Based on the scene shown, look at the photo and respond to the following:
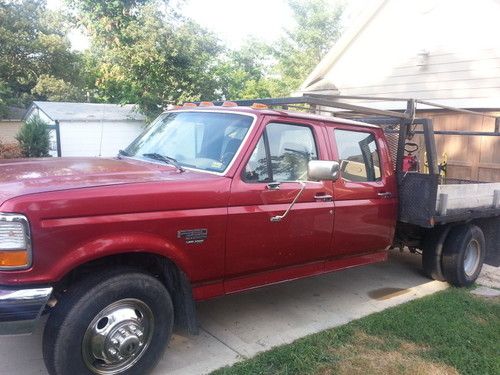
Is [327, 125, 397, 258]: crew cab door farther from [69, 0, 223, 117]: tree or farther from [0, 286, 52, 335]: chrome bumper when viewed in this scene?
[69, 0, 223, 117]: tree

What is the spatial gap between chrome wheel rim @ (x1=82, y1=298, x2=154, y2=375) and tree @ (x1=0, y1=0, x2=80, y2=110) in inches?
1034

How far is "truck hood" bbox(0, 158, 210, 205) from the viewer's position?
2.90m

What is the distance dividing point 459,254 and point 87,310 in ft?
14.5

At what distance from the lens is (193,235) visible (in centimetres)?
341

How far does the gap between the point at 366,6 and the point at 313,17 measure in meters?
22.6

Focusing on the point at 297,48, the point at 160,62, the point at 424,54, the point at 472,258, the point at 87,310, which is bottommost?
the point at 472,258

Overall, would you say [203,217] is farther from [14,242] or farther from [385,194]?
[385,194]

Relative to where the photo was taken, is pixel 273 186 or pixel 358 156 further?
pixel 358 156

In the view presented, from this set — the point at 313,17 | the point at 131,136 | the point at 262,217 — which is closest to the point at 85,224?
the point at 262,217

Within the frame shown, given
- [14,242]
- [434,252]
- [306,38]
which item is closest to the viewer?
[14,242]

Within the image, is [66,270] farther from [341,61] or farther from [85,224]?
[341,61]

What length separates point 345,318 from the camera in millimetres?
4660

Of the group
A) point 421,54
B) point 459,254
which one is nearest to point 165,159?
point 459,254

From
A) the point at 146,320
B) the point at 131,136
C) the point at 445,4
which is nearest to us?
the point at 146,320
